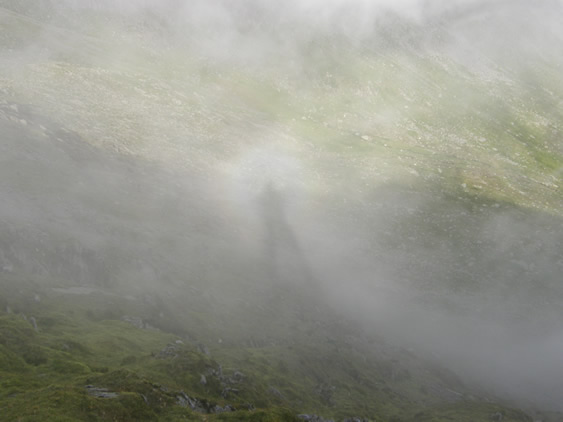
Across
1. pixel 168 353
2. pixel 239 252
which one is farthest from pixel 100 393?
pixel 239 252

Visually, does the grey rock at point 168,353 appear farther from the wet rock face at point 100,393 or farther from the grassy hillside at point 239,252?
the wet rock face at point 100,393

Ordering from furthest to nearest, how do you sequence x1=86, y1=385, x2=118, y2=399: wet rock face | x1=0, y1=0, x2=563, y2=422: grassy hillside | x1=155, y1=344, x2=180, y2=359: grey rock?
1. x1=0, y1=0, x2=563, y2=422: grassy hillside
2. x1=155, y1=344, x2=180, y2=359: grey rock
3. x1=86, y1=385, x2=118, y2=399: wet rock face

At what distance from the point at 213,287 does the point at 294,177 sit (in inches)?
1482

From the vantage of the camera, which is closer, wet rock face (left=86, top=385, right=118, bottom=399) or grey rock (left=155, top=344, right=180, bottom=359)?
wet rock face (left=86, top=385, right=118, bottom=399)

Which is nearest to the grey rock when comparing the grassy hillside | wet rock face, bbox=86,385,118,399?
the grassy hillside

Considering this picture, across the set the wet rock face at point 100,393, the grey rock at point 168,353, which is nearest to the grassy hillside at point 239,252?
the wet rock face at point 100,393

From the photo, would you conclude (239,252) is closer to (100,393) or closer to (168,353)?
(168,353)

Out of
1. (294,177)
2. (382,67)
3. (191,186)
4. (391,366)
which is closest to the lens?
(391,366)

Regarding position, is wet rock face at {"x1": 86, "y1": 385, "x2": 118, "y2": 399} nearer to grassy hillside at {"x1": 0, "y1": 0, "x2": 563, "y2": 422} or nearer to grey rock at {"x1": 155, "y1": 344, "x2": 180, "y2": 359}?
grassy hillside at {"x1": 0, "y1": 0, "x2": 563, "y2": 422}

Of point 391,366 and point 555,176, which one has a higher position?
point 555,176

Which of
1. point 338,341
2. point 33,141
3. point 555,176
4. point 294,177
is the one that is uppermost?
point 555,176

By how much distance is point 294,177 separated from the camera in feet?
309

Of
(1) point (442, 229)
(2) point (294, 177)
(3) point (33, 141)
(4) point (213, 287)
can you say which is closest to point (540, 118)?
(1) point (442, 229)

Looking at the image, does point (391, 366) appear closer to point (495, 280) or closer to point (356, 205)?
point (495, 280)
